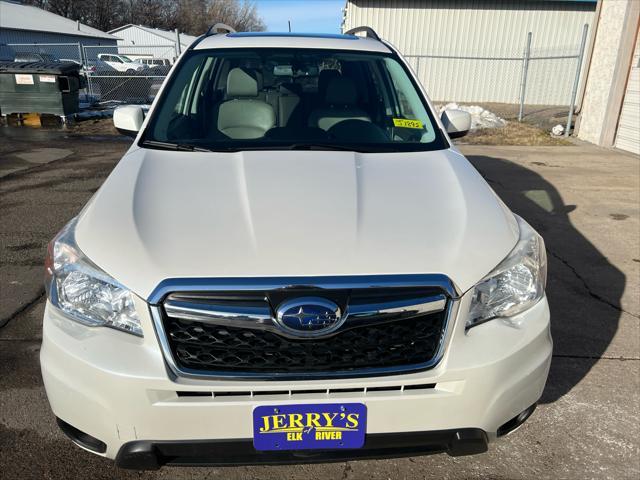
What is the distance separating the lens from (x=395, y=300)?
1.75 meters

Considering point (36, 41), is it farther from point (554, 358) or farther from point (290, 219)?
point (554, 358)

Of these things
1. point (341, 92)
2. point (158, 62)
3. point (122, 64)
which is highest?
point (341, 92)

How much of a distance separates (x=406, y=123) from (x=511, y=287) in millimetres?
1564

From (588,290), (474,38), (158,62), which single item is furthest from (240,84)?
(158,62)

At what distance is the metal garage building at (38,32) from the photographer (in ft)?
123

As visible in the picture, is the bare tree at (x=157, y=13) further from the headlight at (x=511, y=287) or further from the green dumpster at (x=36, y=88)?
the headlight at (x=511, y=287)

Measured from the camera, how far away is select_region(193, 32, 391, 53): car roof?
3.43 meters

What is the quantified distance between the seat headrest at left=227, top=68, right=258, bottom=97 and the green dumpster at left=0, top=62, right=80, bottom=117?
34.2 ft

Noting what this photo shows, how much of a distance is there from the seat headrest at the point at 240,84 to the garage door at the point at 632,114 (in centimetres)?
915

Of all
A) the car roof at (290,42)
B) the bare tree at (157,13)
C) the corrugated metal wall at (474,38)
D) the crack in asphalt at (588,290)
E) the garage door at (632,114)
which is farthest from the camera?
the bare tree at (157,13)

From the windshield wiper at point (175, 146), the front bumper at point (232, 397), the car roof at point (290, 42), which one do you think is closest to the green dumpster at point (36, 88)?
the car roof at point (290, 42)

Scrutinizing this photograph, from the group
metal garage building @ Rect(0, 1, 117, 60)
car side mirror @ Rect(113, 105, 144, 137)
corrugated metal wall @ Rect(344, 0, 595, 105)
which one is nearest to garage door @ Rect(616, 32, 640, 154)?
car side mirror @ Rect(113, 105, 144, 137)

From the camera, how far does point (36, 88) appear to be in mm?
12266

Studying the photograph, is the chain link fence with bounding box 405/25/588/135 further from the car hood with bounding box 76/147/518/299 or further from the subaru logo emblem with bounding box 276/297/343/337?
the subaru logo emblem with bounding box 276/297/343/337
